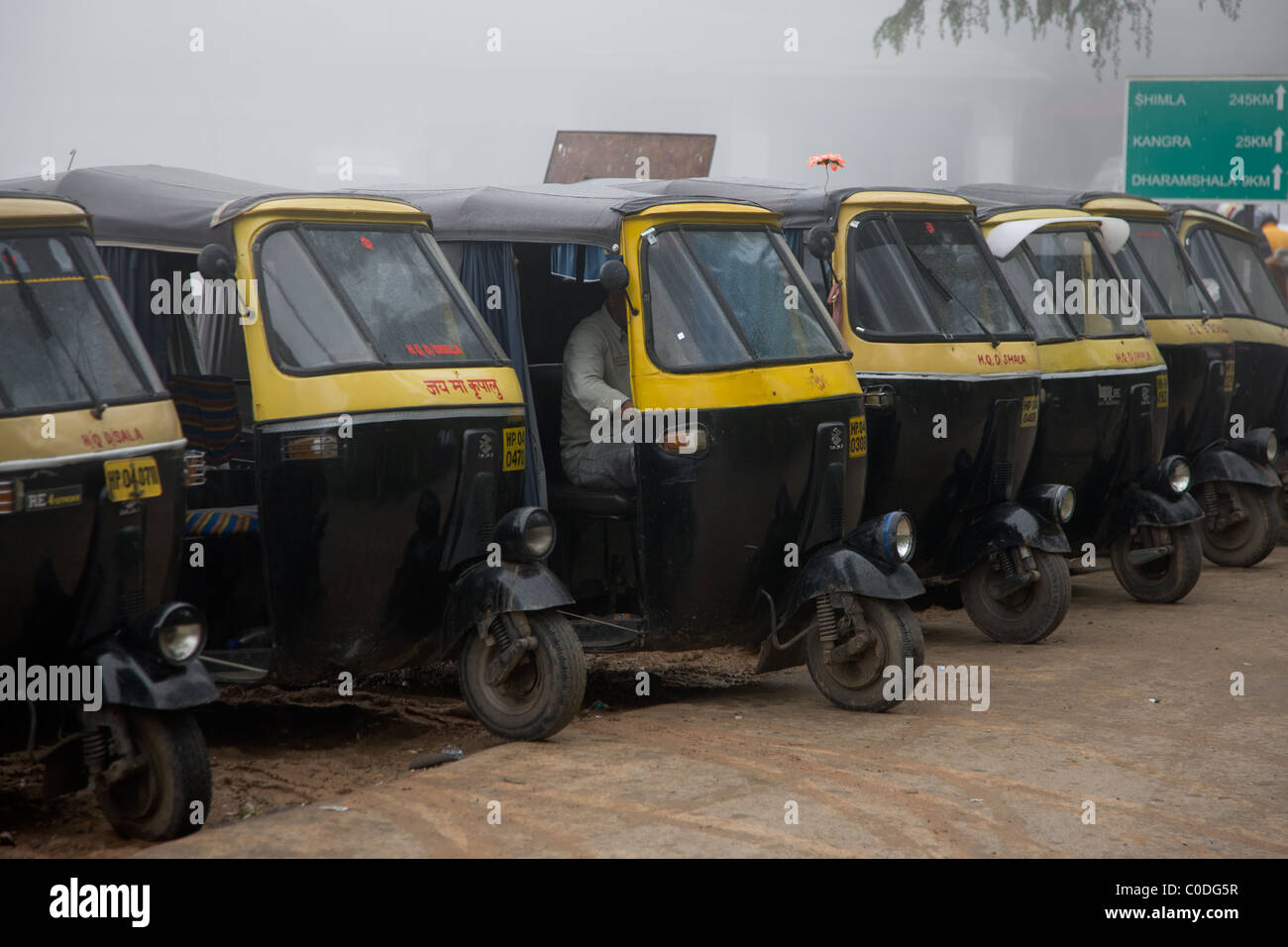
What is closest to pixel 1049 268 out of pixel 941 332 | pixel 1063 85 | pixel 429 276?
pixel 941 332

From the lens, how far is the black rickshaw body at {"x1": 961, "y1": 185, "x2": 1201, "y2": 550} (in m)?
10.6

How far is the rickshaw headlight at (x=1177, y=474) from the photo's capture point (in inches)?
422

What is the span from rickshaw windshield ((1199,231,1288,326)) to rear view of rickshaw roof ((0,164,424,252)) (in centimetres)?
862

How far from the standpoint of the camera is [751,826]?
5.64m

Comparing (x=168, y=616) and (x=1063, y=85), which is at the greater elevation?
(x=1063, y=85)

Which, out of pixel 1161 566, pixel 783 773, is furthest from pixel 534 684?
pixel 1161 566

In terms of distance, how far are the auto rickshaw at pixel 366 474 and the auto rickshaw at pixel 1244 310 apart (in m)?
7.95

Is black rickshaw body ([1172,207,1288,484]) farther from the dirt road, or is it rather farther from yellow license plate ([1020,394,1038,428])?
the dirt road

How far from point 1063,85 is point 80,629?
883 inches

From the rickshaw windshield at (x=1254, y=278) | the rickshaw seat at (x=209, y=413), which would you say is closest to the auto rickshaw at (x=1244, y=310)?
the rickshaw windshield at (x=1254, y=278)

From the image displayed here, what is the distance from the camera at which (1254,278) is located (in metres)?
13.9

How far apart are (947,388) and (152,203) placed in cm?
430
